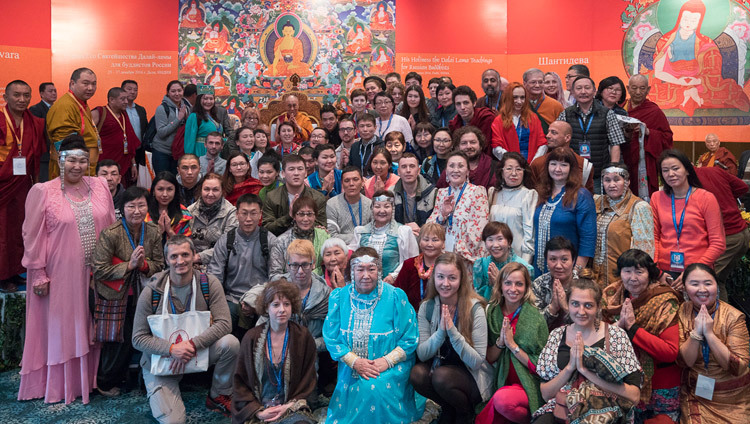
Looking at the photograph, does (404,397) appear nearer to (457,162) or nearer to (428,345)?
(428,345)

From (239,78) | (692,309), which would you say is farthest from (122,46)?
(692,309)

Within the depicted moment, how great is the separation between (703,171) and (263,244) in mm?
3535

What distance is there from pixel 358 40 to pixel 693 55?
4.62m

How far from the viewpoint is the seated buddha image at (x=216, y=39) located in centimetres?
952

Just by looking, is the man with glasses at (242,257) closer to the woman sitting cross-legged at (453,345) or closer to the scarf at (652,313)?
the woman sitting cross-legged at (453,345)

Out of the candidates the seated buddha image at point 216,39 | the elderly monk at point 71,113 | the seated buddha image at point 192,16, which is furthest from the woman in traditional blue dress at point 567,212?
the seated buddha image at point 192,16

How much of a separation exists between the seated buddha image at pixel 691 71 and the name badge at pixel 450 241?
18.2ft

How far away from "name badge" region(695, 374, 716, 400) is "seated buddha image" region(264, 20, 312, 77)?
7295 mm

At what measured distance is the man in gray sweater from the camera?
408 centimetres

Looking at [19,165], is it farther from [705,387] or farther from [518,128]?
[705,387]

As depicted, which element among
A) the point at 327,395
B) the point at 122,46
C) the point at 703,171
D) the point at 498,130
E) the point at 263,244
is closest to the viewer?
the point at 327,395

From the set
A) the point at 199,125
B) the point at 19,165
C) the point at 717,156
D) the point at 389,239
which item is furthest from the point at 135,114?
the point at 717,156

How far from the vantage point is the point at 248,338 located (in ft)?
12.6

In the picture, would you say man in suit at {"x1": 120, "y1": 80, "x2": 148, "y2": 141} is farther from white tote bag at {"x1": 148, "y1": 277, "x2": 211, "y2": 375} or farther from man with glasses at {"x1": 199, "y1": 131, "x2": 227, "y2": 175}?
white tote bag at {"x1": 148, "y1": 277, "x2": 211, "y2": 375}
